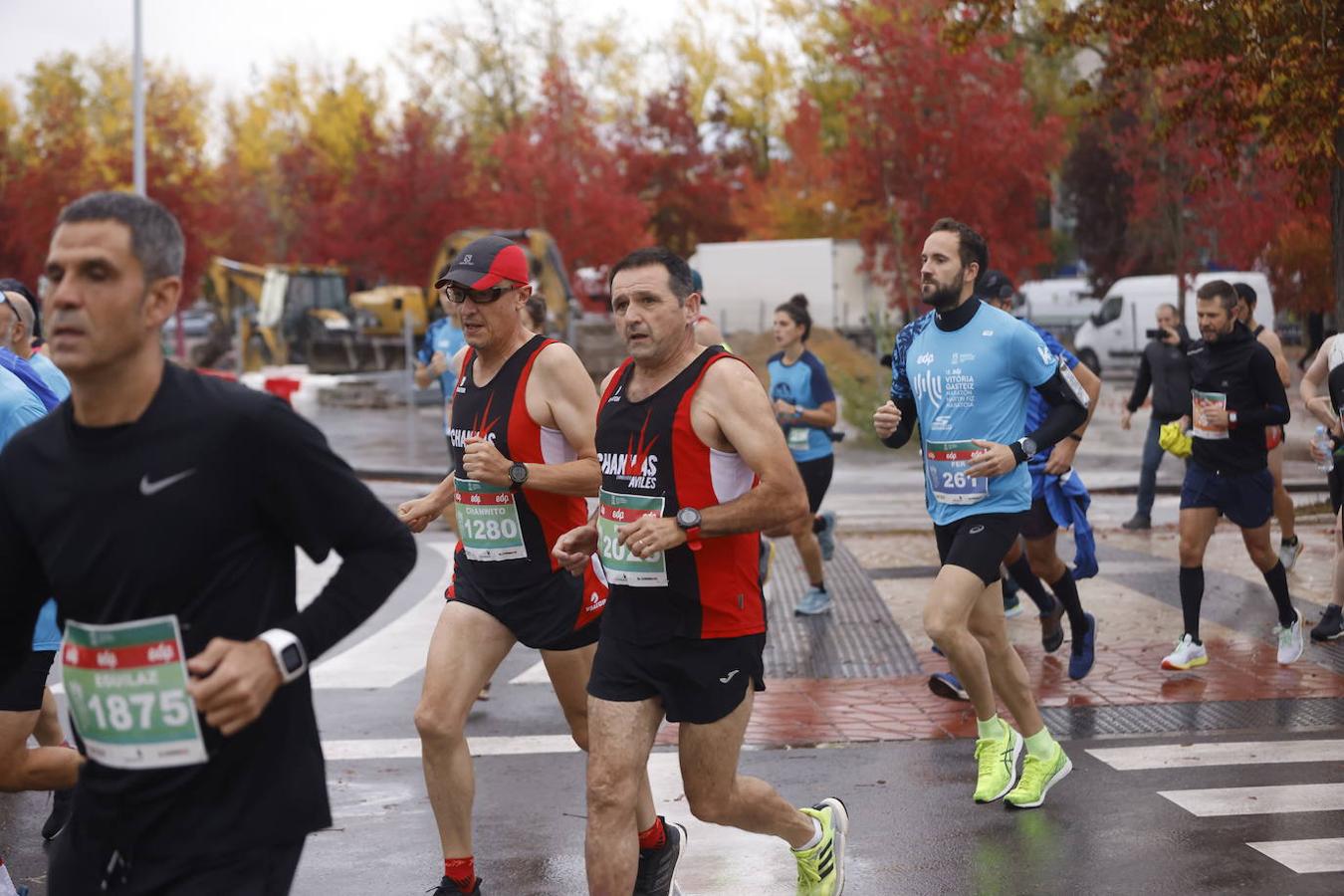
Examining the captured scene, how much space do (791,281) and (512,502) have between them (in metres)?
36.5

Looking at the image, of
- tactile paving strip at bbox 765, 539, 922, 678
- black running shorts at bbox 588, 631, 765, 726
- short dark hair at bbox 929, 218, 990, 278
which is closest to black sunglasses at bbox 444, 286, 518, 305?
black running shorts at bbox 588, 631, 765, 726

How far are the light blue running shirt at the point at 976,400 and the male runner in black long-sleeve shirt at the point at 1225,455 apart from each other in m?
2.53

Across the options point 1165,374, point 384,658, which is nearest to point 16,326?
point 384,658

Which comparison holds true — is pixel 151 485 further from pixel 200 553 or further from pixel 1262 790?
pixel 1262 790

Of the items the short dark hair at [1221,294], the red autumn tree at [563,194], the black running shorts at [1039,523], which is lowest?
the black running shorts at [1039,523]

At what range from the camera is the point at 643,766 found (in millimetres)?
4570

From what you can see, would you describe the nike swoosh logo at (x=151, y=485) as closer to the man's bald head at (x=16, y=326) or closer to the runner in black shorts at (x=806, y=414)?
the man's bald head at (x=16, y=326)

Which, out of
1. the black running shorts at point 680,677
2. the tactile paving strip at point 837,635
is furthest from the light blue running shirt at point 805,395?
the black running shorts at point 680,677

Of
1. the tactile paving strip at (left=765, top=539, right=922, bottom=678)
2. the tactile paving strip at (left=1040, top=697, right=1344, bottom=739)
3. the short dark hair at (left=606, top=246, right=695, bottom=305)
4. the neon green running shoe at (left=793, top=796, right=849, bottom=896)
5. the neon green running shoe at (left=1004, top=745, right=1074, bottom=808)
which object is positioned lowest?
the tactile paving strip at (left=765, top=539, right=922, bottom=678)

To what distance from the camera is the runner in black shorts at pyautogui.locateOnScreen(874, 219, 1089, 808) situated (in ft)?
20.7

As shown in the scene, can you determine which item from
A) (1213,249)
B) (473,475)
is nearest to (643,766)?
(473,475)

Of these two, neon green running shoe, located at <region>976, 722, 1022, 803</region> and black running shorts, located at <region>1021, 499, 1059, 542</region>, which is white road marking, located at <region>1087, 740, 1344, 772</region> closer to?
neon green running shoe, located at <region>976, 722, 1022, 803</region>

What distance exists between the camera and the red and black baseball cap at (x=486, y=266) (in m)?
5.37

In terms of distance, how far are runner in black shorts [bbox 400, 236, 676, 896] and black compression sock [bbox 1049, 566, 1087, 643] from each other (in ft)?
12.4
